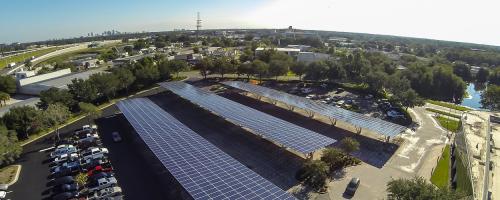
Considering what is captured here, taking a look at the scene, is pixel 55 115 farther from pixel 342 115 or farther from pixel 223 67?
pixel 342 115

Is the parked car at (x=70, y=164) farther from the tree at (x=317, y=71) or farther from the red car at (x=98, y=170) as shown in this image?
the tree at (x=317, y=71)

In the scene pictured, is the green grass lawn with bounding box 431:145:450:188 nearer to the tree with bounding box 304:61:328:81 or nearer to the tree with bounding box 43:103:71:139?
the tree with bounding box 304:61:328:81

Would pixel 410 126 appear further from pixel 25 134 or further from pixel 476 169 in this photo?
pixel 25 134

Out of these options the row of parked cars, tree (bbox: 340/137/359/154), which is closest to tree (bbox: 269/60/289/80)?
tree (bbox: 340/137/359/154)

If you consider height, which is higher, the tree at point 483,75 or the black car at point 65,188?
the tree at point 483,75

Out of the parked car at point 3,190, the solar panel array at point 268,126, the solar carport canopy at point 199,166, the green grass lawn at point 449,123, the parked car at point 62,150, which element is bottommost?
the parked car at point 3,190

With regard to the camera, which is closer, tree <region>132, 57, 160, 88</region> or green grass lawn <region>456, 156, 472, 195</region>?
green grass lawn <region>456, 156, 472, 195</region>

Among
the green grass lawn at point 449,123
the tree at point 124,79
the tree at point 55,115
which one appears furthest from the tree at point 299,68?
the tree at point 55,115
